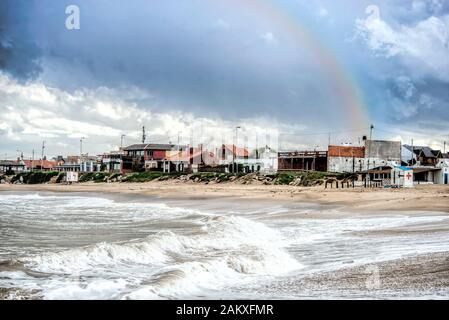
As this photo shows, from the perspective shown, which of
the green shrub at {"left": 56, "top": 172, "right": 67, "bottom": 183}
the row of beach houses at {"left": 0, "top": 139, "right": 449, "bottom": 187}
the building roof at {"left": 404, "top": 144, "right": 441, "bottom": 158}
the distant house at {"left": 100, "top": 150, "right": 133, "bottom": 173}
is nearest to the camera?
the row of beach houses at {"left": 0, "top": 139, "right": 449, "bottom": 187}

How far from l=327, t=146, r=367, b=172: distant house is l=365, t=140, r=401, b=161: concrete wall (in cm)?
201

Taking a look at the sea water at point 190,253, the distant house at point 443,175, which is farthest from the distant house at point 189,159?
the sea water at point 190,253

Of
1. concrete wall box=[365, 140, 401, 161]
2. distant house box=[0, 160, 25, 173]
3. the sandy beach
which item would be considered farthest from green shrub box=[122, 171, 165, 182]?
distant house box=[0, 160, 25, 173]

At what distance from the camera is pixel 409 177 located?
40.0m

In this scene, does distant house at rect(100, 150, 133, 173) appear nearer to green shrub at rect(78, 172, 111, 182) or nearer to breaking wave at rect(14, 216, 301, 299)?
green shrub at rect(78, 172, 111, 182)

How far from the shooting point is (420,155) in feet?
215

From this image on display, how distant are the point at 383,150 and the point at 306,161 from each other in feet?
32.6

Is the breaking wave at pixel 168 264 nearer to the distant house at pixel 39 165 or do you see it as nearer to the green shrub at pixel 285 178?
the green shrub at pixel 285 178

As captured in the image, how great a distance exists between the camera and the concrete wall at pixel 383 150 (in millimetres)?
62188

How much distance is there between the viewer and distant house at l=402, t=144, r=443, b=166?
64.8 m

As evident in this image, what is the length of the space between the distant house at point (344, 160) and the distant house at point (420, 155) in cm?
746

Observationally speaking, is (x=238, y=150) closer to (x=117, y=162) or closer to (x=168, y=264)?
(x=117, y=162)

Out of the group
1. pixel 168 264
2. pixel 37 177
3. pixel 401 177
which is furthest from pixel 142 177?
pixel 168 264
